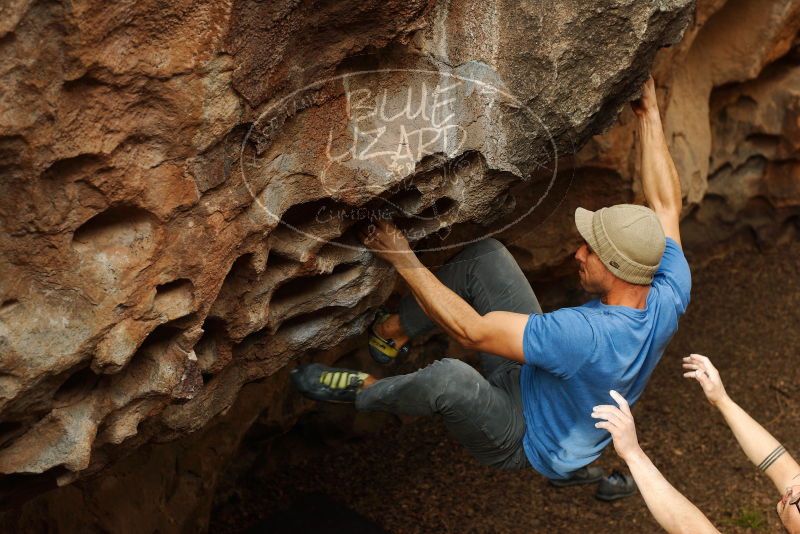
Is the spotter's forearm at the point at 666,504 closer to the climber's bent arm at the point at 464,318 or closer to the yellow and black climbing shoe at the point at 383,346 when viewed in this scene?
the climber's bent arm at the point at 464,318

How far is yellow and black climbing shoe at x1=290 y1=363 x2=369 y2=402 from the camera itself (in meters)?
3.44

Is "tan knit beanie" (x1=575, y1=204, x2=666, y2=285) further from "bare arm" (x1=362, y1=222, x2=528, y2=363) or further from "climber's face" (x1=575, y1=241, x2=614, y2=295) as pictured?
"bare arm" (x1=362, y1=222, x2=528, y2=363)

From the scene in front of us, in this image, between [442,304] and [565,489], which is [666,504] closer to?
[442,304]

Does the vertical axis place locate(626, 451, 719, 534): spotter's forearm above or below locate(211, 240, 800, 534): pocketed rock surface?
above

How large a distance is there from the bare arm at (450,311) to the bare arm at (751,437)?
0.53 meters

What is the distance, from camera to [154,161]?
8.16 feet

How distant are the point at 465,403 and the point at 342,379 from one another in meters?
0.47

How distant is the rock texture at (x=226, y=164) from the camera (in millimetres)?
2324

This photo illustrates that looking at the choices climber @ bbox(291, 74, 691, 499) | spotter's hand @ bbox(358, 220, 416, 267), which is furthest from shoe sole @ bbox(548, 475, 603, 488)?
spotter's hand @ bbox(358, 220, 416, 267)

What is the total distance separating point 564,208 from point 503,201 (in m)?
1.27

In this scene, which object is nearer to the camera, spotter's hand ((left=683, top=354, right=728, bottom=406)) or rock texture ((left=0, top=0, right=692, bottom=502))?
rock texture ((left=0, top=0, right=692, bottom=502))

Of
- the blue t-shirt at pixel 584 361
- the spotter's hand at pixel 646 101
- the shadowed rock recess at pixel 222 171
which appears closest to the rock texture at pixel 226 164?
the shadowed rock recess at pixel 222 171

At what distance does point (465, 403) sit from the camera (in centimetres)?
323

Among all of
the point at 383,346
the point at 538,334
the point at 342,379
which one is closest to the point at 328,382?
the point at 342,379
